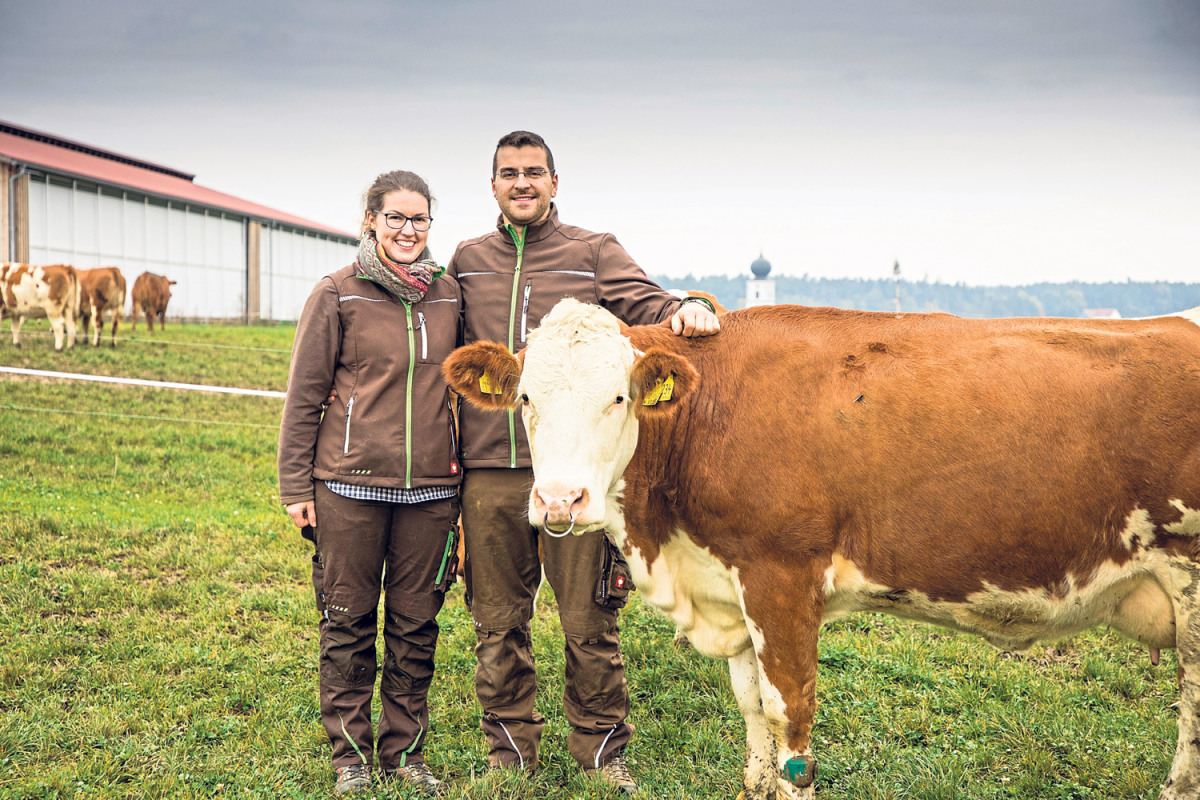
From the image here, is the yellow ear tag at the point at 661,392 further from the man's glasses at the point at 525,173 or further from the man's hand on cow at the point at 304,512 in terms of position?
the man's hand on cow at the point at 304,512

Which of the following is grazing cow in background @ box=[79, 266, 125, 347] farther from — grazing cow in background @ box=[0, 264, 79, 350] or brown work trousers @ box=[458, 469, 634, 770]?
brown work trousers @ box=[458, 469, 634, 770]

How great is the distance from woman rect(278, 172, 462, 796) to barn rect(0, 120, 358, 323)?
18437 mm

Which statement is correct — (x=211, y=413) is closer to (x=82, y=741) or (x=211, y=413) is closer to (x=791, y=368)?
(x=82, y=741)

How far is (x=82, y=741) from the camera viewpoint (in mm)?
4289

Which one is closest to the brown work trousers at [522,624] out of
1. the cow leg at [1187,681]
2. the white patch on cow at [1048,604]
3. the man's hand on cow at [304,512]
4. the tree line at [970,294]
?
the man's hand on cow at [304,512]

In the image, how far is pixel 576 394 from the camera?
3393 millimetres

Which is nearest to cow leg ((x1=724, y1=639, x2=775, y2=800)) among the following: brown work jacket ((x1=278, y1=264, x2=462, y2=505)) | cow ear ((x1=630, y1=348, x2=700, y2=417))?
cow ear ((x1=630, y1=348, x2=700, y2=417))

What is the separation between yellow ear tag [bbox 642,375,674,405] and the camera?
140 inches

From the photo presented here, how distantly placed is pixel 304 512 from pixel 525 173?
2.00 m

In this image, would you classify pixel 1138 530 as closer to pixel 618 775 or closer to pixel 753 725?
pixel 753 725

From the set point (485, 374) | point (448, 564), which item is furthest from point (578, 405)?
point (448, 564)

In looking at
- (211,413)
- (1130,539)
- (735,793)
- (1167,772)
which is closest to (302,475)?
(735,793)

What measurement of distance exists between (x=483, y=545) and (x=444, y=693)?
1.45m

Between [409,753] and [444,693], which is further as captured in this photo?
[444,693]
